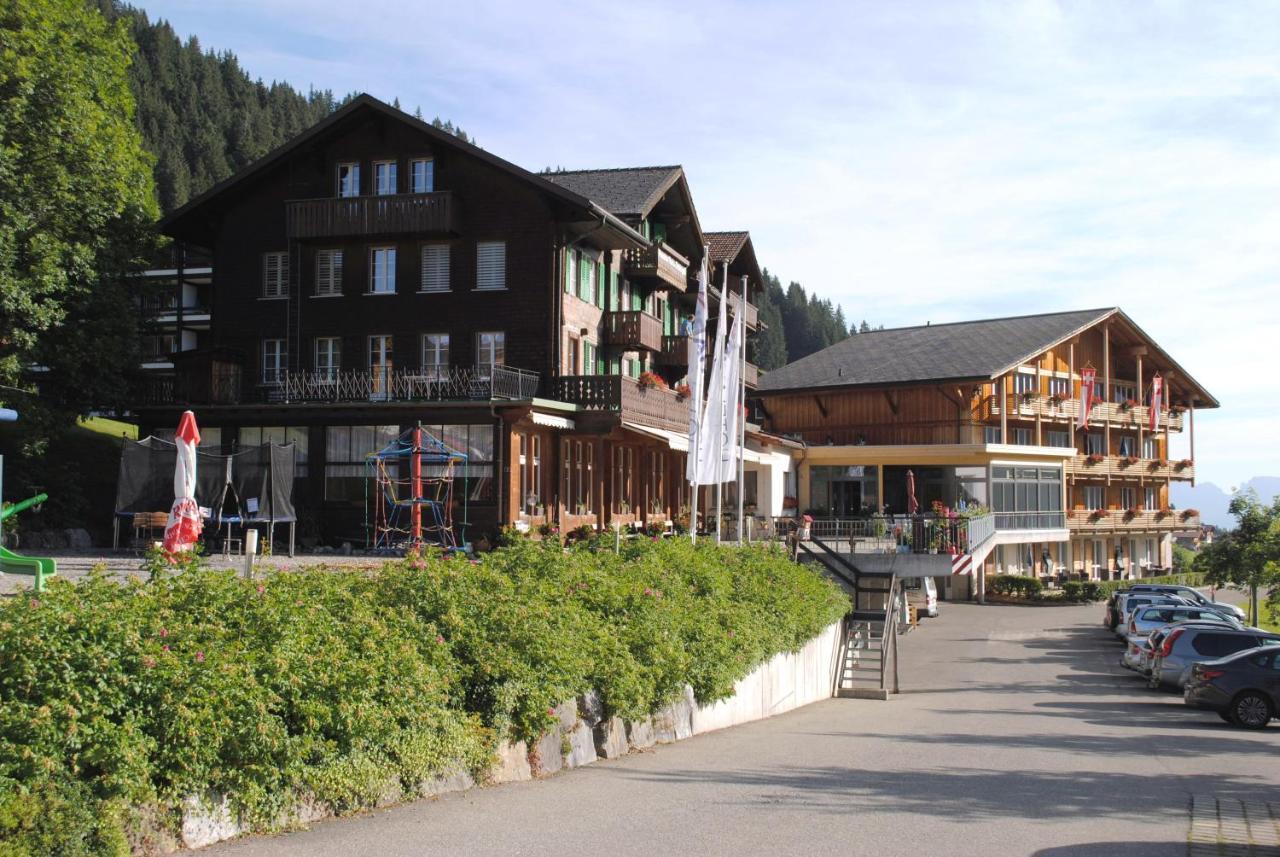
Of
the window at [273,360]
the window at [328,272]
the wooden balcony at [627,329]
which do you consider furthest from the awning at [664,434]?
the window at [273,360]

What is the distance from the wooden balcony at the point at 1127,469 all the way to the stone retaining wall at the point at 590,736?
41661 mm

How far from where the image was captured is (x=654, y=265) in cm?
3794

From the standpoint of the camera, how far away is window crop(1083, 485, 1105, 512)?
210 feet

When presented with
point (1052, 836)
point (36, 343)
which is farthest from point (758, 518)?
point (1052, 836)

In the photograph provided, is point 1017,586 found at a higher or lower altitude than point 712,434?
lower

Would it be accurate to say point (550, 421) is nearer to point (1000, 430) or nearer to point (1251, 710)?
point (1251, 710)

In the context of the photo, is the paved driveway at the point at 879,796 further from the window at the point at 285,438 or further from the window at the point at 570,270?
the window at the point at 285,438

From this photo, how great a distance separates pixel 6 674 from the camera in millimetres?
7582

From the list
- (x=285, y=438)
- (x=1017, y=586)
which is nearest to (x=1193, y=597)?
(x=1017, y=586)

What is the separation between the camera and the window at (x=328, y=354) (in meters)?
35.1

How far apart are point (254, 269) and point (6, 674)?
29.9 m

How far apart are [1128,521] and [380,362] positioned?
44.6 m

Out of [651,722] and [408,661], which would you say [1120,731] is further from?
[408,661]

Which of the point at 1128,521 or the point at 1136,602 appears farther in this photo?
the point at 1128,521
